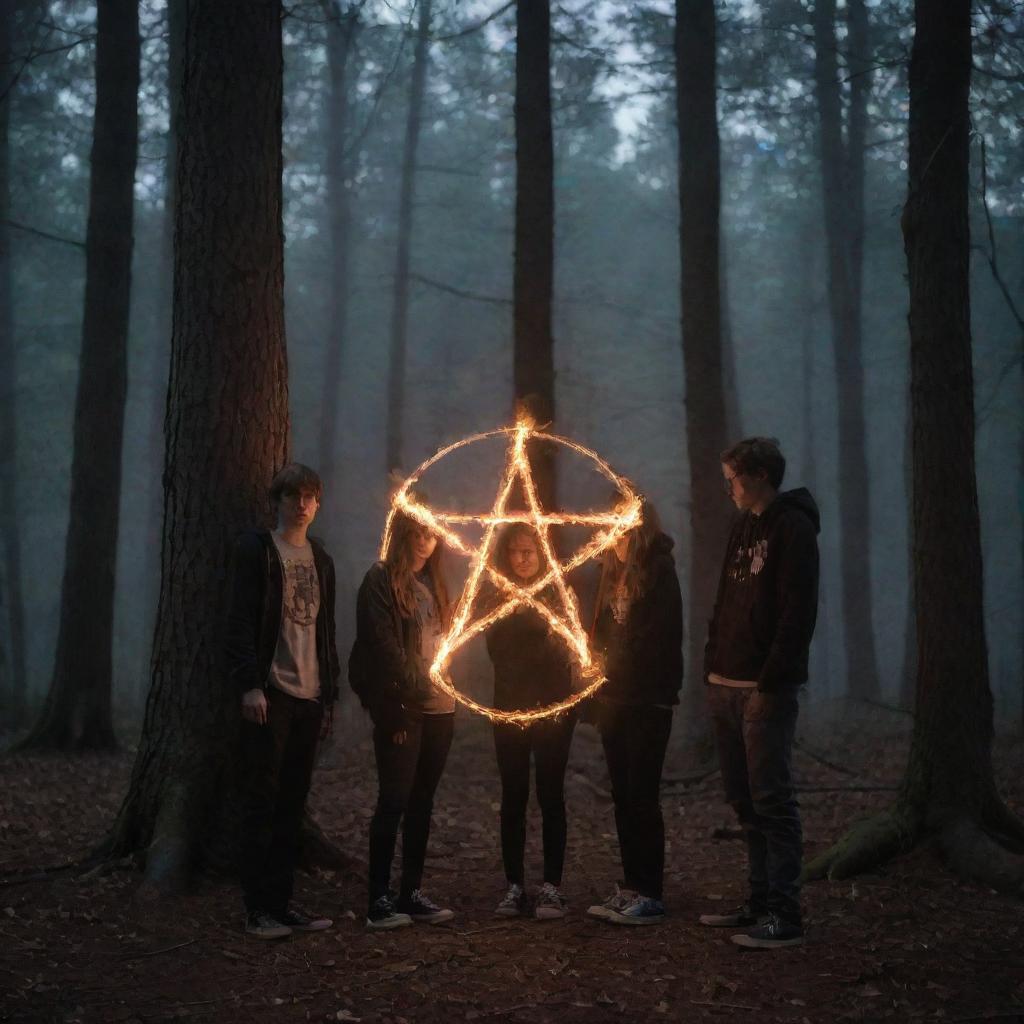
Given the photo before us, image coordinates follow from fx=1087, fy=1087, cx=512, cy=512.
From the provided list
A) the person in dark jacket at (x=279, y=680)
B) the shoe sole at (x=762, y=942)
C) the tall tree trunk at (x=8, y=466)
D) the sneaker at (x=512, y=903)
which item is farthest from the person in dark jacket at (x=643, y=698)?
the tall tree trunk at (x=8, y=466)

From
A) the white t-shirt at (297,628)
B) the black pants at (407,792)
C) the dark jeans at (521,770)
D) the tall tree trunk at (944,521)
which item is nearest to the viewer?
the white t-shirt at (297,628)

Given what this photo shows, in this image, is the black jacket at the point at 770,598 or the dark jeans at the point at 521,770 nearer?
the black jacket at the point at 770,598

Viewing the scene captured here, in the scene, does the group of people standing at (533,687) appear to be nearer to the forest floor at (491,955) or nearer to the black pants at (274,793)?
the black pants at (274,793)

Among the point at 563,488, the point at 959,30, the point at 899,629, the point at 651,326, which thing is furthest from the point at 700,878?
the point at 899,629

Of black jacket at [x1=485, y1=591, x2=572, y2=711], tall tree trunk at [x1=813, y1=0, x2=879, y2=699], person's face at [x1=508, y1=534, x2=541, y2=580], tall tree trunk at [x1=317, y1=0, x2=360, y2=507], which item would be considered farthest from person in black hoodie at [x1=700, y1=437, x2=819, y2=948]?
tall tree trunk at [x1=317, y1=0, x2=360, y2=507]

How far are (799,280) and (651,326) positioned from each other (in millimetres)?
5230

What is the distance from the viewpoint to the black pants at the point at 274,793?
582 cm

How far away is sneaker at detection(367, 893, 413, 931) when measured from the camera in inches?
234

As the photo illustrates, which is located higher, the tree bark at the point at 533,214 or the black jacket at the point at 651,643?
the tree bark at the point at 533,214

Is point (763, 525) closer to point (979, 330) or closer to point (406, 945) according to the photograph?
point (406, 945)

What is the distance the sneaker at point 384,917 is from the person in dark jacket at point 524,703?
Answer: 0.60 meters

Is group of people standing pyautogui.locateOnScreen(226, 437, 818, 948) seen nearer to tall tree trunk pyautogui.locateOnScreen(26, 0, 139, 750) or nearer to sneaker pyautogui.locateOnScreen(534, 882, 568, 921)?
sneaker pyautogui.locateOnScreen(534, 882, 568, 921)

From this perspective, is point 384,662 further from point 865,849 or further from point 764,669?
point 865,849

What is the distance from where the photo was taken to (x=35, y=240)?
26188 millimetres
